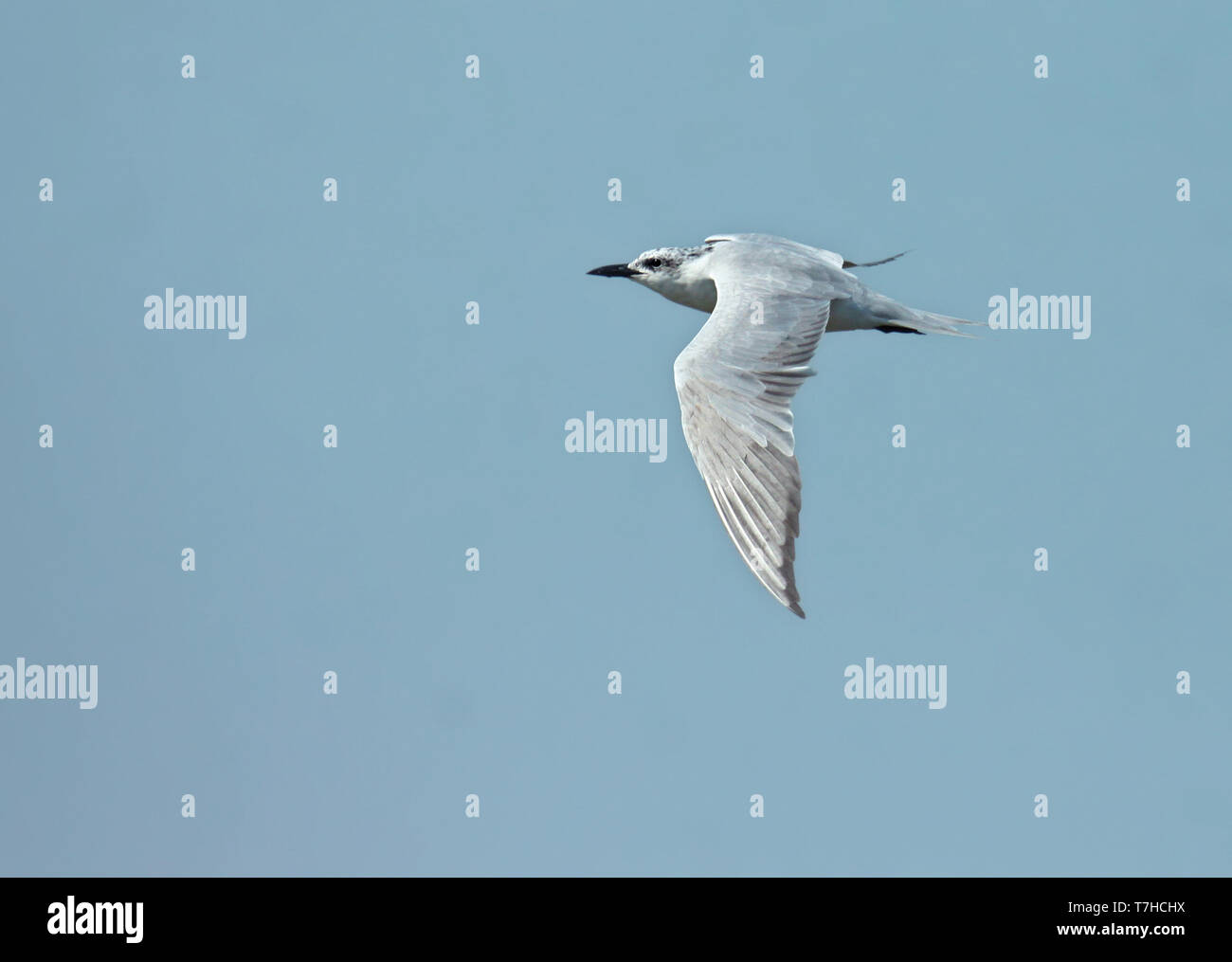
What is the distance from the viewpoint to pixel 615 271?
33.9ft

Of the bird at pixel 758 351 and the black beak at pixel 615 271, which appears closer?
the bird at pixel 758 351

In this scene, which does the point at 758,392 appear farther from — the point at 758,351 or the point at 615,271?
the point at 615,271

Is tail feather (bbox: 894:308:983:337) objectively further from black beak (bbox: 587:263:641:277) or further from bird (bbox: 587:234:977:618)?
black beak (bbox: 587:263:641:277)

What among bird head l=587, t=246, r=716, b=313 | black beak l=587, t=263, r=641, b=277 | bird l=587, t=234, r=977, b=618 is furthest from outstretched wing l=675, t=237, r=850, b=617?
black beak l=587, t=263, r=641, b=277

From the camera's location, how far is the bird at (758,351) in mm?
6531

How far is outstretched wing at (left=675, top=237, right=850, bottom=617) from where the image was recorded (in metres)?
6.47

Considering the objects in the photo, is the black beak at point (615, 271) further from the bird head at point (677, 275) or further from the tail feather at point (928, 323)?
the tail feather at point (928, 323)

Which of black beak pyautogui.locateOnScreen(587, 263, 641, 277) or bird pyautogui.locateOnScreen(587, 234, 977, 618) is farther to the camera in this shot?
black beak pyautogui.locateOnScreen(587, 263, 641, 277)

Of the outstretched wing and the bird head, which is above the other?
the bird head

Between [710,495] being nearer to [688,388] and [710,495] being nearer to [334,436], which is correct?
[688,388]

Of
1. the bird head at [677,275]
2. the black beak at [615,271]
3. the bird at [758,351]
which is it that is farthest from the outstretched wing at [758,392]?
the black beak at [615,271]

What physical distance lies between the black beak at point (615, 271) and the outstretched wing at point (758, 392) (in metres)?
1.26

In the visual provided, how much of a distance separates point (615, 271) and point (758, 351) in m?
2.87

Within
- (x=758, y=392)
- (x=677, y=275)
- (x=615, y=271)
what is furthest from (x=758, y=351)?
(x=615, y=271)
